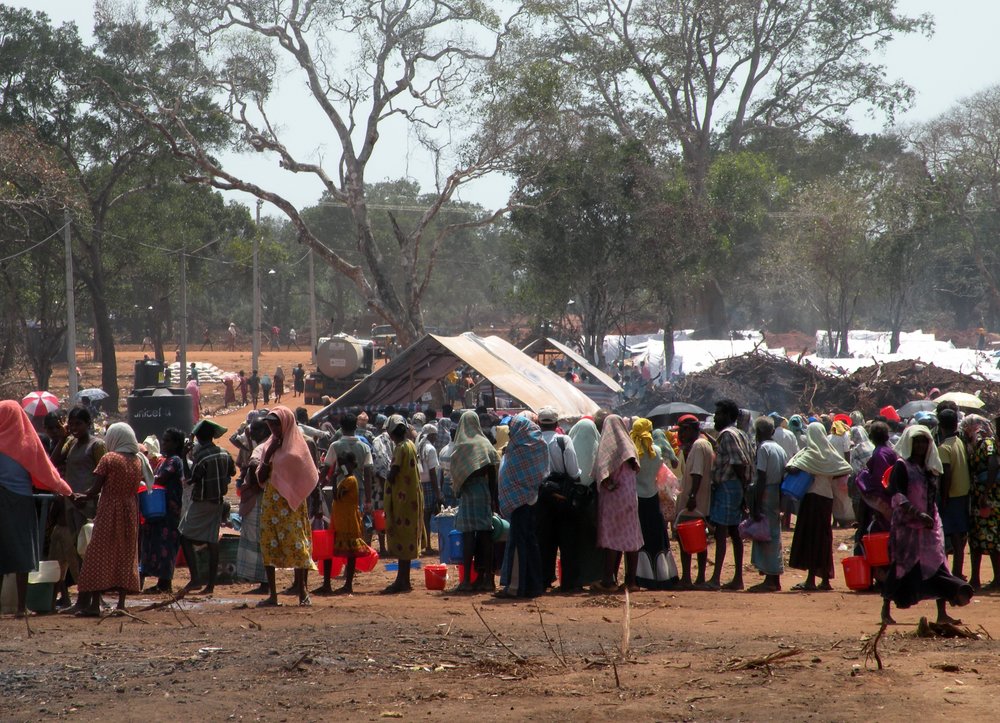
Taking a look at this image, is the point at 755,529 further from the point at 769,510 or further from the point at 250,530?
the point at 250,530

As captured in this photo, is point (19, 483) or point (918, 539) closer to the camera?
point (918, 539)

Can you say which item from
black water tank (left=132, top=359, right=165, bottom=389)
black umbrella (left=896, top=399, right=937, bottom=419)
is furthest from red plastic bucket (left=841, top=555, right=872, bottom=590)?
black water tank (left=132, top=359, right=165, bottom=389)

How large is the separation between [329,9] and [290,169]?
449 centimetres

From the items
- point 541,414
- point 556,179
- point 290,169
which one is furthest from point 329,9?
point 541,414

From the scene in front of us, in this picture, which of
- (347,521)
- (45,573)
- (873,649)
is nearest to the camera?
(873,649)

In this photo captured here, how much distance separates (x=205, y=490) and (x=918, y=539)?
5081mm

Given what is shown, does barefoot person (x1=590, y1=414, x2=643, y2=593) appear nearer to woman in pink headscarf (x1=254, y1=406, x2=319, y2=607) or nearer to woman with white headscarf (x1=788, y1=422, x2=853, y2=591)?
woman with white headscarf (x1=788, y1=422, x2=853, y2=591)

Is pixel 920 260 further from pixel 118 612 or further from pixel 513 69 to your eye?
pixel 118 612

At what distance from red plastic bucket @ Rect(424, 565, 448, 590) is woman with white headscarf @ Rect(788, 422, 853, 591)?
2.75m

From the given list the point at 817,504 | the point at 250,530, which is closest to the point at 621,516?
the point at 817,504

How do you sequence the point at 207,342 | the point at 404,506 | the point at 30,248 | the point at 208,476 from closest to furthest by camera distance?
the point at 208,476
the point at 404,506
the point at 30,248
the point at 207,342

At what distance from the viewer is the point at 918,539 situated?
6762 millimetres

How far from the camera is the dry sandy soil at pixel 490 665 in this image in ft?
17.3

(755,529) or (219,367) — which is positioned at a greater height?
(219,367)
